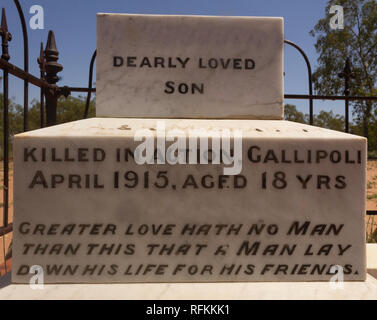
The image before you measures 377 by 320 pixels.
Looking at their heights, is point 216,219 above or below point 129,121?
below

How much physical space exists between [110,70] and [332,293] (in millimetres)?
1708

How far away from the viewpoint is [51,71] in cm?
273

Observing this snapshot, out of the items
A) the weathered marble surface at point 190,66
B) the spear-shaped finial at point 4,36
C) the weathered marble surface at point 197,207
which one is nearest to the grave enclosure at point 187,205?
the weathered marble surface at point 197,207

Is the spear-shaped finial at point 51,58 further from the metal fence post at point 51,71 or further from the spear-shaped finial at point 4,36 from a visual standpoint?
the spear-shaped finial at point 4,36

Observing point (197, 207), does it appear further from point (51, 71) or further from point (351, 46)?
point (351, 46)

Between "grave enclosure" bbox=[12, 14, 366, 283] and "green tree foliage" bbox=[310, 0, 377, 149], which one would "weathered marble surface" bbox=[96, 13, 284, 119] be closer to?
"grave enclosure" bbox=[12, 14, 366, 283]

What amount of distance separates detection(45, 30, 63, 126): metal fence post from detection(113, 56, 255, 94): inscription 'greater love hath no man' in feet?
4.41

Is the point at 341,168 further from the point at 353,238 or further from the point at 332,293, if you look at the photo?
the point at 332,293

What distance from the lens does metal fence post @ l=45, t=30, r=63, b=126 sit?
2.68 meters

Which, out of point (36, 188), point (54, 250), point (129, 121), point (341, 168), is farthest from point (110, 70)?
point (341, 168)

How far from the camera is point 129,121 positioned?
165 cm

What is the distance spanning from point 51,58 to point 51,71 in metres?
0.12

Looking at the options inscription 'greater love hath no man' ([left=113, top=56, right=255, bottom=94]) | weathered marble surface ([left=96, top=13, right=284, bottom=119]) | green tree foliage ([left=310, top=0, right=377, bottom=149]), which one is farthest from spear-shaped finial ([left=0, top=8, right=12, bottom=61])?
green tree foliage ([left=310, top=0, right=377, bottom=149])
